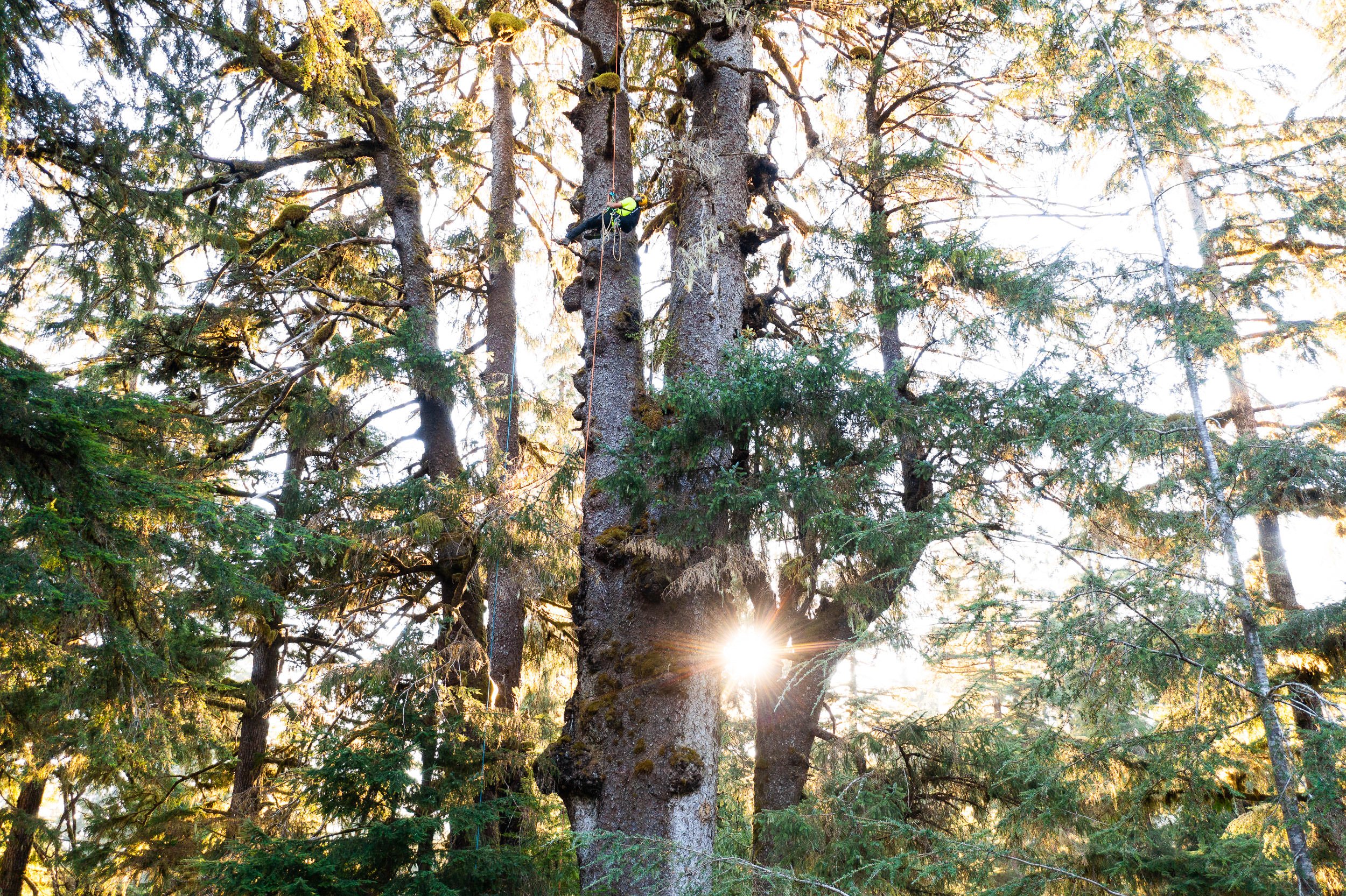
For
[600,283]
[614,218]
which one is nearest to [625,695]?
[600,283]

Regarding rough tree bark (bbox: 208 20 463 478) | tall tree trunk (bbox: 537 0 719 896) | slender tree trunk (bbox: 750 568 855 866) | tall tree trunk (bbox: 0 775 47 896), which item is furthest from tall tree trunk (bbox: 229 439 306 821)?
slender tree trunk (bbox: 750 568 855 866)

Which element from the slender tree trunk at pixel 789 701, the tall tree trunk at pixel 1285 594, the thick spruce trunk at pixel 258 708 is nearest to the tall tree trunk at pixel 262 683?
the thick spruce trunk at pixel 258 708

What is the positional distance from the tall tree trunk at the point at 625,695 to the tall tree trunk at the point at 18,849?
7.47 metres

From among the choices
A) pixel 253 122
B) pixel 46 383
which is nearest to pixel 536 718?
pixel 46 383

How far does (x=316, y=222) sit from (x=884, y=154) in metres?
6.44

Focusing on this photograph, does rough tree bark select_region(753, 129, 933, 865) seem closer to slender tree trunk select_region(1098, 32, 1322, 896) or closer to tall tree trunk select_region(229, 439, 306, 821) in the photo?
slender tree trunk select_region(1098, 32, 1322, 896)

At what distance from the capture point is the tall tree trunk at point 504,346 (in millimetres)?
7438

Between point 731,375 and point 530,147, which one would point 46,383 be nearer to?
point 731,375

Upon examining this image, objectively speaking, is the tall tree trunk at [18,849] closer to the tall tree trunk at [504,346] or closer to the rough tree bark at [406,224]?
the tall tree trunk at [504,346]

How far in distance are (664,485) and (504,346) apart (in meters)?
4.23

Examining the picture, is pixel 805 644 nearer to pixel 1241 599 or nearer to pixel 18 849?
pixel 1241 599

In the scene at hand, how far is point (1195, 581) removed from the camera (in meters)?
4.08

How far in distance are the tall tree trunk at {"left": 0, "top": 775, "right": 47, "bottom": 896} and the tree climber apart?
8.49 metres

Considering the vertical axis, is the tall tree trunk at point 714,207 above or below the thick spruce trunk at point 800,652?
above
